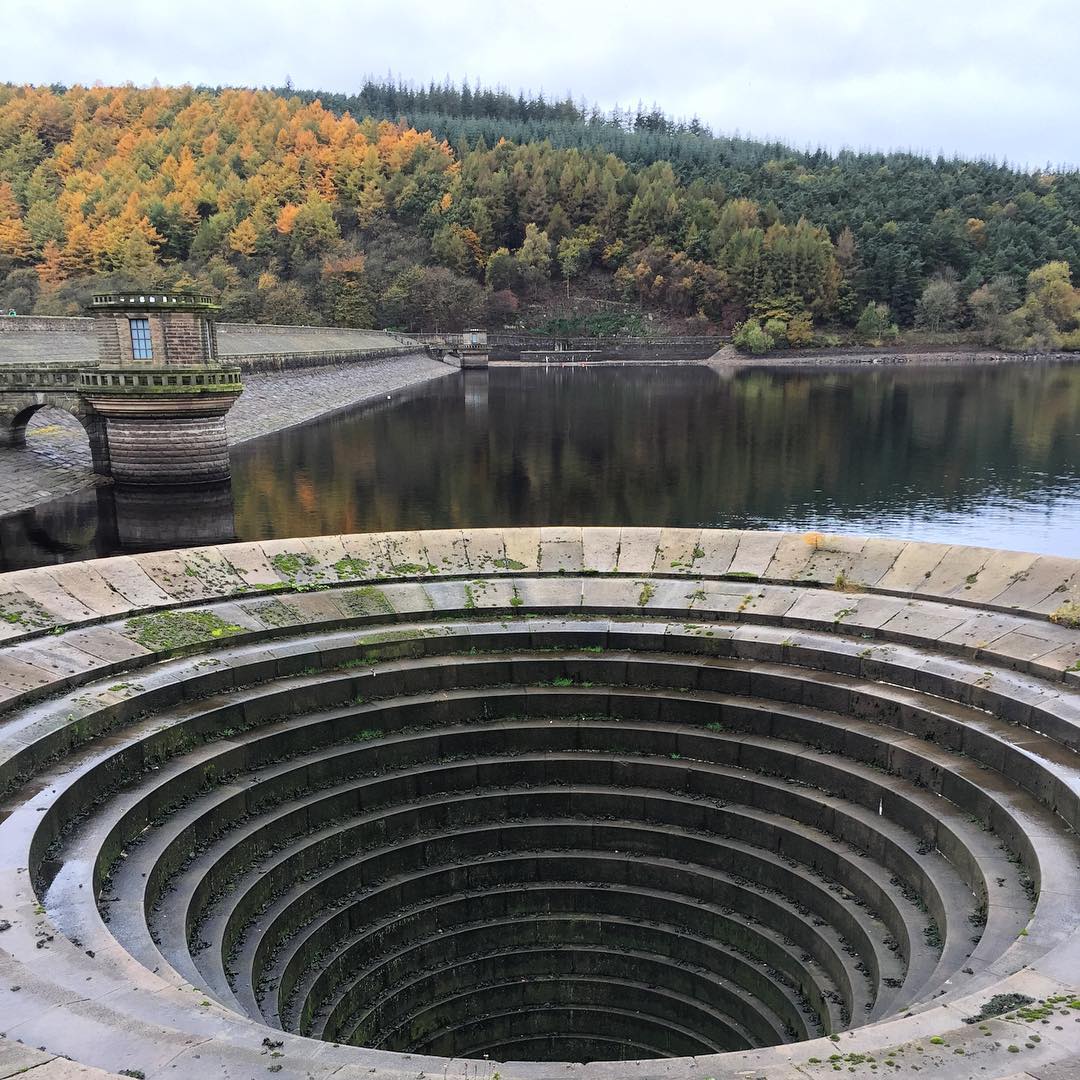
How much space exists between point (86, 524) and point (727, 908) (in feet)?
144

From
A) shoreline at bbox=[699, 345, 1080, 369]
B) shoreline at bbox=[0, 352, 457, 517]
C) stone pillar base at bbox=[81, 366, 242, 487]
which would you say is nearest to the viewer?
stone pillar base at bbox=[81, 366, 242, 487]

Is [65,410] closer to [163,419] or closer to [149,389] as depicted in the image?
[163,419]

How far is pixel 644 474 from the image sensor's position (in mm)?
63531

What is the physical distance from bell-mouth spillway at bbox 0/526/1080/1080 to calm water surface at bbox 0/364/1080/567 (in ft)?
90.6

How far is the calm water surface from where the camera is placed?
49.8 m

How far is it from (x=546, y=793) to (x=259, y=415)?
72.1 meters

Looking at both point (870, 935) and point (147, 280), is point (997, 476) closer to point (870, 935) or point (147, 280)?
point (870, 935)

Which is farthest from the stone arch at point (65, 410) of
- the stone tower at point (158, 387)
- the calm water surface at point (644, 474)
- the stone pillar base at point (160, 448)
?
the calm water surface at point (644, 474)

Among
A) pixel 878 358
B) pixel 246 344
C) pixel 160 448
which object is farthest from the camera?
pixel 878 358

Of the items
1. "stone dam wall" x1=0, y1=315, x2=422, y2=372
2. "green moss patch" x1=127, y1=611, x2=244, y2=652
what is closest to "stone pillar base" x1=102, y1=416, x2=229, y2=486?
"stone dam wall" x1=0, y1=315, x2=422, y2=372

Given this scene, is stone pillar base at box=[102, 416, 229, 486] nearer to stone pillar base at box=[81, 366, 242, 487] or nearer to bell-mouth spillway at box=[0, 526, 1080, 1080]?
stone pillar base at box=[81, 366, 242, 487]

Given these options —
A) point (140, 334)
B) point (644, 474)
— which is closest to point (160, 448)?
point (140, 334)

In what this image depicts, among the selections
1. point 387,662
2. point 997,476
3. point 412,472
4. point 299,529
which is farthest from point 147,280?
point 387,662

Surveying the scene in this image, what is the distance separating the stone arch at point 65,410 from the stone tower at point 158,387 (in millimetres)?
1846
